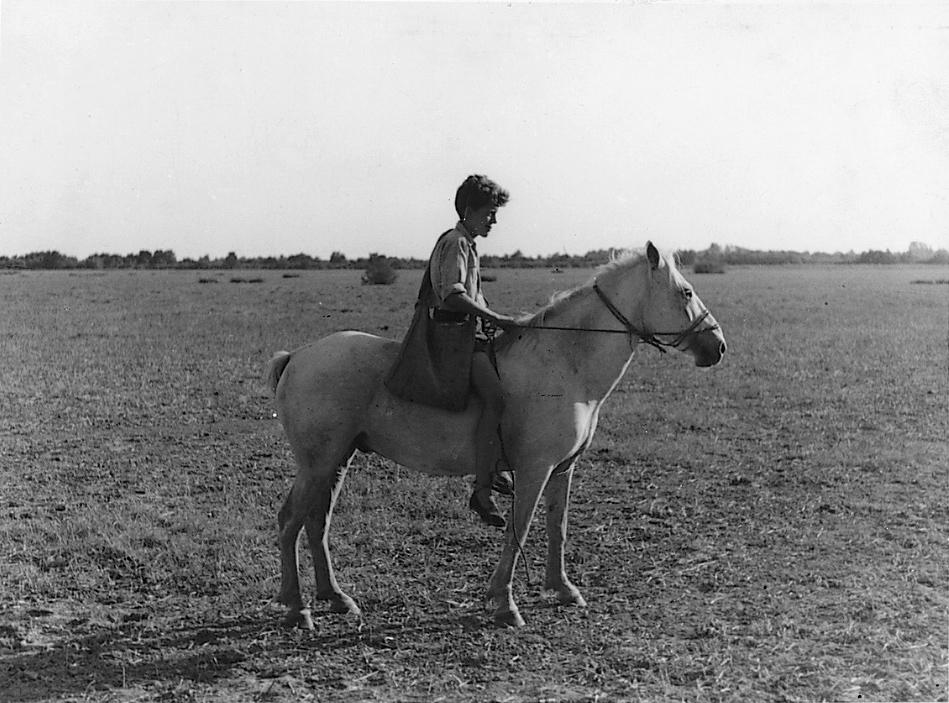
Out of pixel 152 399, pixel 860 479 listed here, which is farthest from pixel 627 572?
pixel 152 399

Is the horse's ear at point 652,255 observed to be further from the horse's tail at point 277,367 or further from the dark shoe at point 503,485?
the horse's tail at point 277,367

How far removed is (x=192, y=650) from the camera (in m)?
4.89

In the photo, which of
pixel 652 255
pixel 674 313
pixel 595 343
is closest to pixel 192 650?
pixel 595 343

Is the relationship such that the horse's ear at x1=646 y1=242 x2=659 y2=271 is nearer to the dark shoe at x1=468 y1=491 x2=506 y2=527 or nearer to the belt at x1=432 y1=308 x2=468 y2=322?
the belt at x1=432 y1=308 x2=468 y2=322

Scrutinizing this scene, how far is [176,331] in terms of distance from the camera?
74.1 feet

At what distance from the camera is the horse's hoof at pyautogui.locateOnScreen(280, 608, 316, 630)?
519 centimetres

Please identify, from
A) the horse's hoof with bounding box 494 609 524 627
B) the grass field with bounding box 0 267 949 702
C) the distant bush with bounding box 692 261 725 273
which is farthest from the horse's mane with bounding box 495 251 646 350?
the distant bush with bounding box 692 261 725 273

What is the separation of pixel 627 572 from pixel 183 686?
339cm

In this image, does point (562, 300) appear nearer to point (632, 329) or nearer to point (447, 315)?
point (632, 329)

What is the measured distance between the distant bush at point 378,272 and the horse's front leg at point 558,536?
41679 mm

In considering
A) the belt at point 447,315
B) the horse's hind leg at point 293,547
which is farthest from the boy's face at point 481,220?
the horse's hind leg at point 293,547

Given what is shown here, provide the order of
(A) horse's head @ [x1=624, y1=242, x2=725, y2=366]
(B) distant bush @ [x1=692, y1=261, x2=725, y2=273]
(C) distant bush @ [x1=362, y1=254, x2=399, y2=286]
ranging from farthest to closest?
(B) distant bush @ [x1=692, y1=261, x2=725, y2=273] < (C) distant bush @ [x1=362, y1=254, x2=399, y2=286] < (A) horse's head @ [x1=624, y1=242, x2=725, y2=366]

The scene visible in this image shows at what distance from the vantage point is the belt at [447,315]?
5168 mm

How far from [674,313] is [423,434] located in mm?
1906
